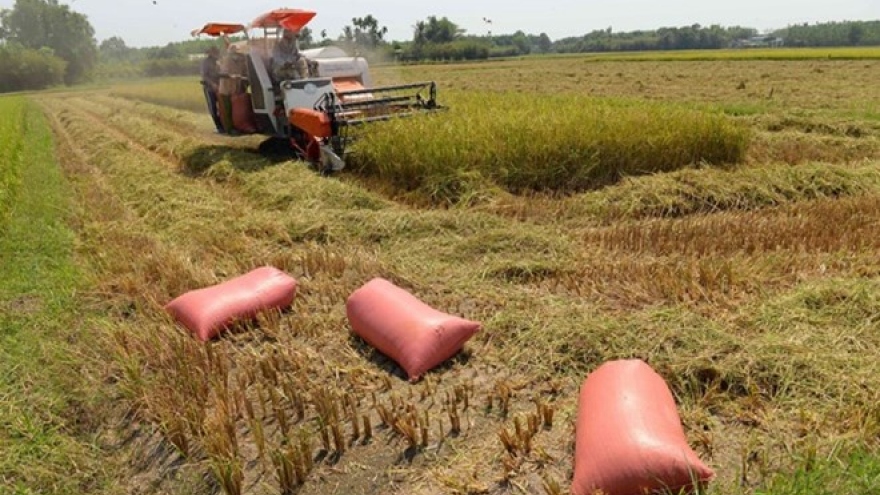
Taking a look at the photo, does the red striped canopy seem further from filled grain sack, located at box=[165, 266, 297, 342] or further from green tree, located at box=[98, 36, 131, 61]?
green tree, located at box=[98, 36, 131, 61]

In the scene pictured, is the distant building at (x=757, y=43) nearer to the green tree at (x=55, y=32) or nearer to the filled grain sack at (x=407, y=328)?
the green tree at (x=55, y=32)

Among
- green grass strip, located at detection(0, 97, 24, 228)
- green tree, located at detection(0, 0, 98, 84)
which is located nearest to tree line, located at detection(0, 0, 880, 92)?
green tree, located at detection(0, 0, 98, 84)

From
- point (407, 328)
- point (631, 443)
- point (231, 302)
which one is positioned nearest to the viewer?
point (631, 443)

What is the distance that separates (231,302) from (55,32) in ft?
269

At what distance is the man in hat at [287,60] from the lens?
9.69 metres

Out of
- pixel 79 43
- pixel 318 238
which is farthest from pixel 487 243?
pixel 79 43

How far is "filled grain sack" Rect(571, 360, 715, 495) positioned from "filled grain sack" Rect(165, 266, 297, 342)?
7.82 ft

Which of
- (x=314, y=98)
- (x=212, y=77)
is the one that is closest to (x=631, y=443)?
(x=314, y=98)

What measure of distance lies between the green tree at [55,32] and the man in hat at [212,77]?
64767mm

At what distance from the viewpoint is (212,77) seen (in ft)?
36.1

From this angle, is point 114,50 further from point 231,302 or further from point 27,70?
point 231,302

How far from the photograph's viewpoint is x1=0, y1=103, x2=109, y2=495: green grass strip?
117 inches

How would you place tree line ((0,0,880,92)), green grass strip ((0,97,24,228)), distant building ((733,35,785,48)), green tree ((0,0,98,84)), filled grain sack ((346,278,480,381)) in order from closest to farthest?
filled grain sack ((346,278,480,381)), green grass strip ((0,97,24,228)), tree line ((0,0,880,92)), green tree ((0,0,98,84)), distant building ((733,35,785,48))

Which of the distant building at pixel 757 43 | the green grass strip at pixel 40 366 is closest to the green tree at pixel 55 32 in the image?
the green grass strip at pixel 40 366
